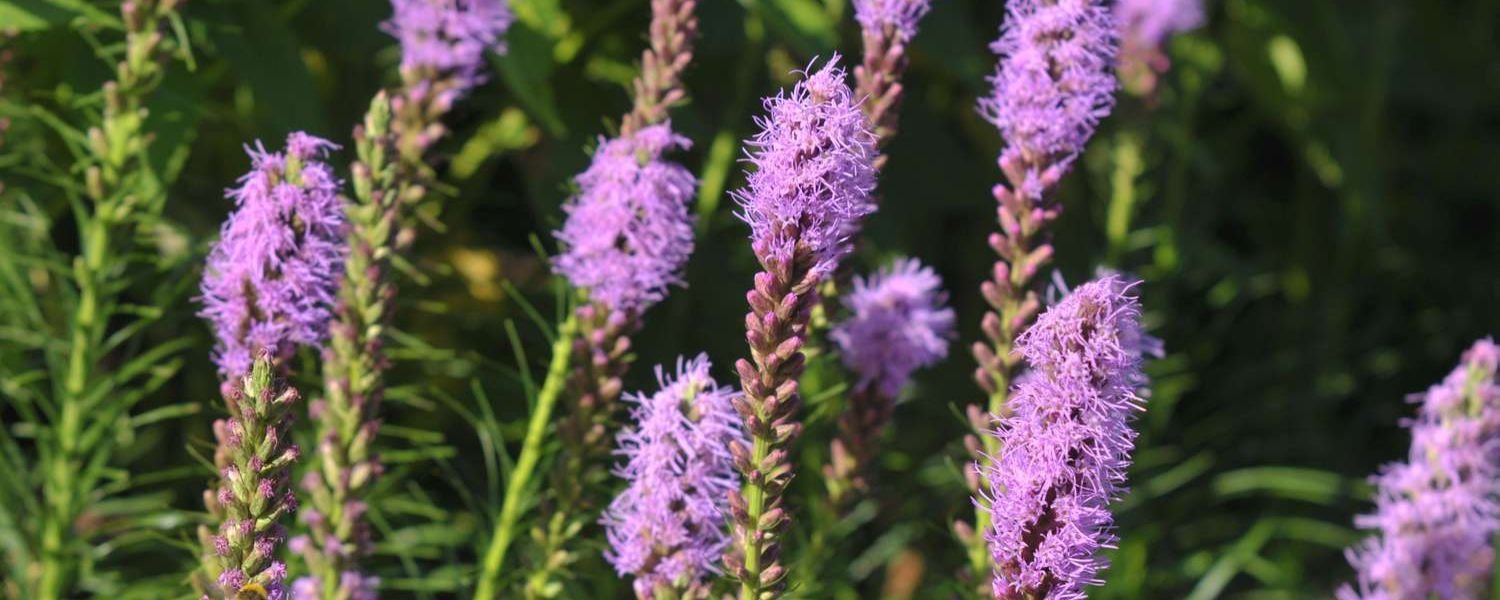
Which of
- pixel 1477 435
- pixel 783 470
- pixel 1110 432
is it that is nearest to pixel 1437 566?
pixel 1477 435

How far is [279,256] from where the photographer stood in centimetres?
164

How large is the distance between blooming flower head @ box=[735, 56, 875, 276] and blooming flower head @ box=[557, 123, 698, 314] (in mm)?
403

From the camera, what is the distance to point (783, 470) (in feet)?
4.91

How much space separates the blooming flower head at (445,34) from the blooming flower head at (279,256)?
0.34 meters

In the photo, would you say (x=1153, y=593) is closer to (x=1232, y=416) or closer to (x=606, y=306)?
(x=1232, y=416)

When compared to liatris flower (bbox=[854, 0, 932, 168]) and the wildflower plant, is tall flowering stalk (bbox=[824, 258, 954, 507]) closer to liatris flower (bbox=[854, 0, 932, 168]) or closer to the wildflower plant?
liatris flower (bbox=[854, 0, 932, 168])

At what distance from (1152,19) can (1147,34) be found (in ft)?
0.13

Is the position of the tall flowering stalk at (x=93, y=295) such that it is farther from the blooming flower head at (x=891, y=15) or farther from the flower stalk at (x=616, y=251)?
the blooming flower head at (x=891, y=15)

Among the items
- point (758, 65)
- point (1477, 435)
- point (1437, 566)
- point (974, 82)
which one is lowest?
point (1437, 566)

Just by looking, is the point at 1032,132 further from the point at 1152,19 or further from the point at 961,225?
the point at 961,225

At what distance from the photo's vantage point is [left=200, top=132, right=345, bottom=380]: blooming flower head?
160cm

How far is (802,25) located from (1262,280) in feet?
6.36

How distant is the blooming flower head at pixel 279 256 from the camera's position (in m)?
1.60

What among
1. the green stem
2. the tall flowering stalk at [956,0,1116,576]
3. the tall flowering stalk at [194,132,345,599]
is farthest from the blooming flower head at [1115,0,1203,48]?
the tall flowering stalk at [194,132,345,599]
